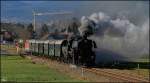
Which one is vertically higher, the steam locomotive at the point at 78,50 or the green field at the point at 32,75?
the steam locomotive at the point at 78,50

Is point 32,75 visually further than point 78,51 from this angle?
No

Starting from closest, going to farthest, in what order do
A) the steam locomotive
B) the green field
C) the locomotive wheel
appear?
the green field, the steam locomotive, the locomotive wheel

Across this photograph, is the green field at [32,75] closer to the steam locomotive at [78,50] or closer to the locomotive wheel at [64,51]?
the steam locomotive at [78,50]

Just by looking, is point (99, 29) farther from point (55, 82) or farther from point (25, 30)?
point (25, 30)

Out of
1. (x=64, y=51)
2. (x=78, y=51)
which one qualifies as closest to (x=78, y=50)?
(x=78, y=51)

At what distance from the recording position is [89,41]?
41969 millimetres

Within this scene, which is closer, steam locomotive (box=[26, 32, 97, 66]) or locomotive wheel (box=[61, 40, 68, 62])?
steam locomotive (box=[26, 32, 97, 66])

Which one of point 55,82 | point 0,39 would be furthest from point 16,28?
point 55,82

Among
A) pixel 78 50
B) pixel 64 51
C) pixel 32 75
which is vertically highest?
pixel 78 50

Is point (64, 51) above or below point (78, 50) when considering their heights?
below

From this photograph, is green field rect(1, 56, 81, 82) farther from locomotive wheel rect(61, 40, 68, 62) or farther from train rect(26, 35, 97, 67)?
locomotive wheel rect(61, 40, 68, 62)

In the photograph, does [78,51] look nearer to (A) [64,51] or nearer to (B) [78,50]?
(B) [78,50]

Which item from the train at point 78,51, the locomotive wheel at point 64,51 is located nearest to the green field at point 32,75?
the train at point 78,51

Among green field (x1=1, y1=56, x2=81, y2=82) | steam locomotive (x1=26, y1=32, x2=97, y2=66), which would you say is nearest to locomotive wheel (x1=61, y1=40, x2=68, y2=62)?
steam locomotive (x1=26, y1=32, x2=97, y2=66)
